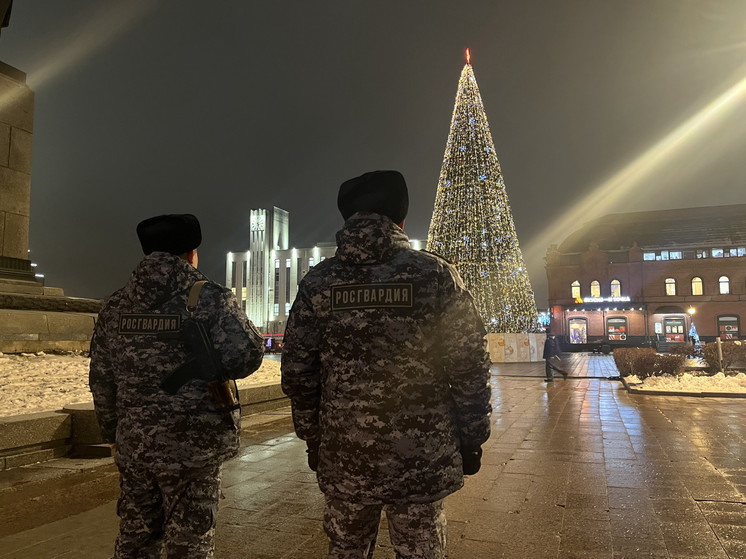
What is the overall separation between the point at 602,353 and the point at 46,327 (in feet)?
126

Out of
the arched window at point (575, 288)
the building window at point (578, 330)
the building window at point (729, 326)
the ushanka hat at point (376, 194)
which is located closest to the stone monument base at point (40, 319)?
the ushanka hat at point (376, 194)

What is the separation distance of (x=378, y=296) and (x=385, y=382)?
34 centimetres

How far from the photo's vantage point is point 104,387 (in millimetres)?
2561

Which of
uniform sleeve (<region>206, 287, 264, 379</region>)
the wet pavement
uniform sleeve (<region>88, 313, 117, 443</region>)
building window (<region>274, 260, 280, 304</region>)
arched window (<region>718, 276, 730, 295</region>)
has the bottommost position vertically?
the wet pavement

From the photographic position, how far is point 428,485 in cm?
197

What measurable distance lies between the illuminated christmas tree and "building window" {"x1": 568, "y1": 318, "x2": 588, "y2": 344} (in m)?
23.3

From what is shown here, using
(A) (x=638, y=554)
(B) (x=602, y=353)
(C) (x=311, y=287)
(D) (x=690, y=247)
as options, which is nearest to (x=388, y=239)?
(C) (x=311, y=287)

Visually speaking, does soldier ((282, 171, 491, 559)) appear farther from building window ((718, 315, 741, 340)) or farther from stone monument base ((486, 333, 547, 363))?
building window ((718, 315, 741, 340))

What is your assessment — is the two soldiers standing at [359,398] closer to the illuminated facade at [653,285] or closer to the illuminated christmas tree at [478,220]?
the illuminated christmas tree at [478,220]

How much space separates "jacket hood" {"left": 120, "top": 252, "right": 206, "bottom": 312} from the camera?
8.15 ft

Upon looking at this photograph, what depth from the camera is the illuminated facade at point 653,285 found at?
1815 inches

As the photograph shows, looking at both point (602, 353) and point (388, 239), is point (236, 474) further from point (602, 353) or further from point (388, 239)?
point (602, 353)

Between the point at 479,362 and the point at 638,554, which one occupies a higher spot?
the point at 479,362

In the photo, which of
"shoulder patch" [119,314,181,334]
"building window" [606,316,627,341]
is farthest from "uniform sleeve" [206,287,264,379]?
"building window" [606,316,627,341]
